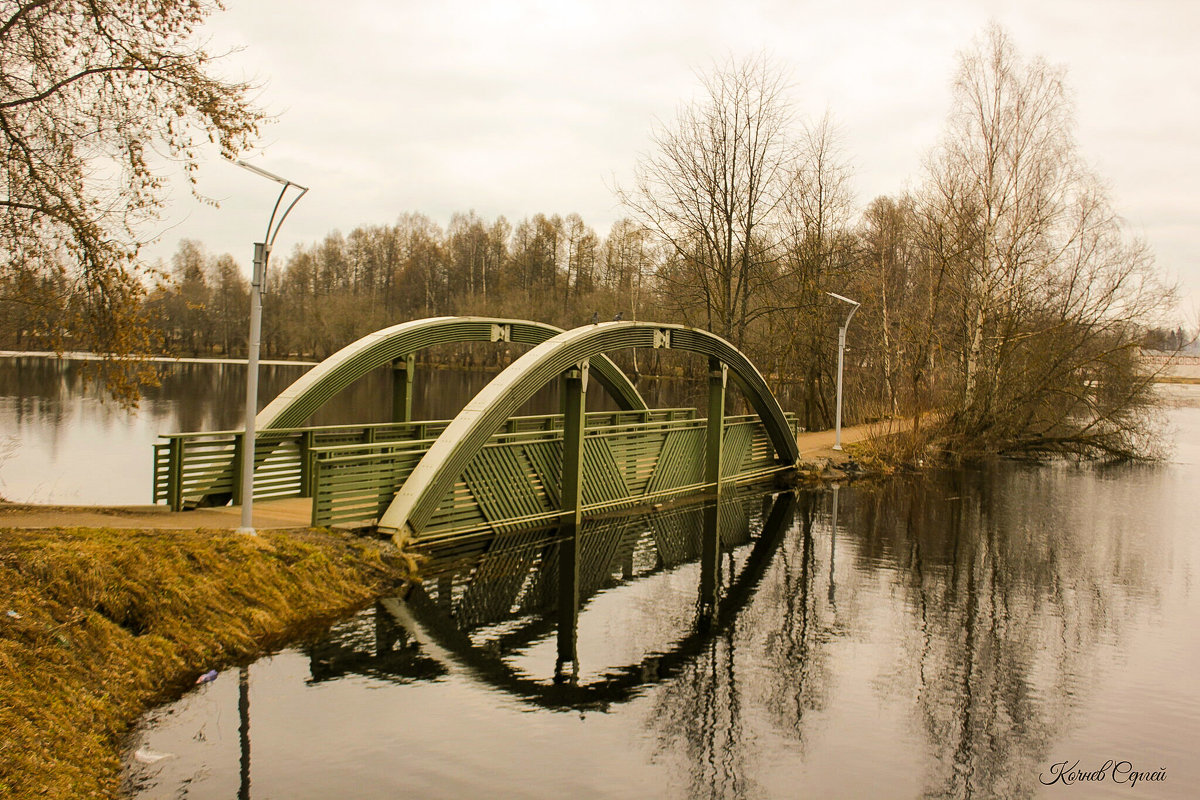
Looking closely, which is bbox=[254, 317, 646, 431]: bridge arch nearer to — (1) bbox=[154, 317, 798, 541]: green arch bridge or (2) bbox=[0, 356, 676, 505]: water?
(1) bbox=[154, 317, 798, 541]: green arch bridge

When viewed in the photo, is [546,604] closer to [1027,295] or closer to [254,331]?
[254,331]

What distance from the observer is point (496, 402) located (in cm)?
1229

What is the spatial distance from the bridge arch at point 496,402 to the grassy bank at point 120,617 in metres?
1.04

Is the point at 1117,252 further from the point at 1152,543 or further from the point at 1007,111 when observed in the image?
the point at 1152,543

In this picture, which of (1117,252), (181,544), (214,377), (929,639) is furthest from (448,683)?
(214,377)

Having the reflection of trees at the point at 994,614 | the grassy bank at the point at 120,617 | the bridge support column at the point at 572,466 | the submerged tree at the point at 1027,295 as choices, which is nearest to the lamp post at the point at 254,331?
the grassy bank at the point at 120,617

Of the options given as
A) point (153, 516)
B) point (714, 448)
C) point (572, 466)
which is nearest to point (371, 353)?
point (572, 466)

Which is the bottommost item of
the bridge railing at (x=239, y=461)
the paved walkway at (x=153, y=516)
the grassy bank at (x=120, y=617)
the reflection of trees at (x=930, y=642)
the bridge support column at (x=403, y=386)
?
the reflection of trees at (x=930, y=642)

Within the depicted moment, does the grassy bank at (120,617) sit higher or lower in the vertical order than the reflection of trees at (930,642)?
higher

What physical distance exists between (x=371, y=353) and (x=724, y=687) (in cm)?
772

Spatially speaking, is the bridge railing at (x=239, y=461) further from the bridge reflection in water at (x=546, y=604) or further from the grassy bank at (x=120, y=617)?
the bridge reflection in water at (x=546, y=604)

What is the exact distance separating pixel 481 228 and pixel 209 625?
72322mm

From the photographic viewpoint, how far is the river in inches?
250

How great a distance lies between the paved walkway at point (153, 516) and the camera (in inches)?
390
